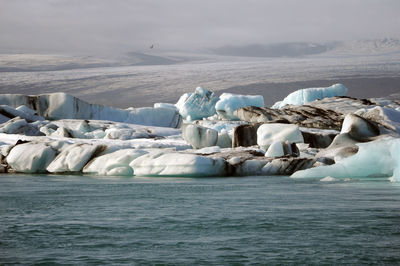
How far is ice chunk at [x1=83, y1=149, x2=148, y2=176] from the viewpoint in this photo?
1436 centimetres

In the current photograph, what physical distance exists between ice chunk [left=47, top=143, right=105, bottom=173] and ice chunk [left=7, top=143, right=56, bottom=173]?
30cm

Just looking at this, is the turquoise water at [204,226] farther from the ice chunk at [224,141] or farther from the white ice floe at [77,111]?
the white ice floe at [77,111]

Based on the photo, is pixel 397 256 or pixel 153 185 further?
pixel 153 185

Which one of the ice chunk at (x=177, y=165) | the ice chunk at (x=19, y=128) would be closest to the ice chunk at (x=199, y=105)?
the ice chunk at (x=19, y=128)

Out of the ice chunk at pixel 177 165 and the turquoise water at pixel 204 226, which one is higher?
the turquoise water at pixel 204 226

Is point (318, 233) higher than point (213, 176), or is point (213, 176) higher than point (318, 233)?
point (318, 233)

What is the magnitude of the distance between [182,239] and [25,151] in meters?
11.8

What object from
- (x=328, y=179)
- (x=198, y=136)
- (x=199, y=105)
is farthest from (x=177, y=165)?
(x=199, y=105)

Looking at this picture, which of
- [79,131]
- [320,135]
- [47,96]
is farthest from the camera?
[47,96]

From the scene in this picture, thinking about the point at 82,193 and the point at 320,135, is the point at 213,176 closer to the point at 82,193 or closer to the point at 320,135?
the point at 82,193

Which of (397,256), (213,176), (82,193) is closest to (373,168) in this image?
(213,176)

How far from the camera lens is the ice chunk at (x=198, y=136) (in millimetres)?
19859

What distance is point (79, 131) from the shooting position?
1034 inches

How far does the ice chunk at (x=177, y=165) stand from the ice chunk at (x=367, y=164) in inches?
84.2
